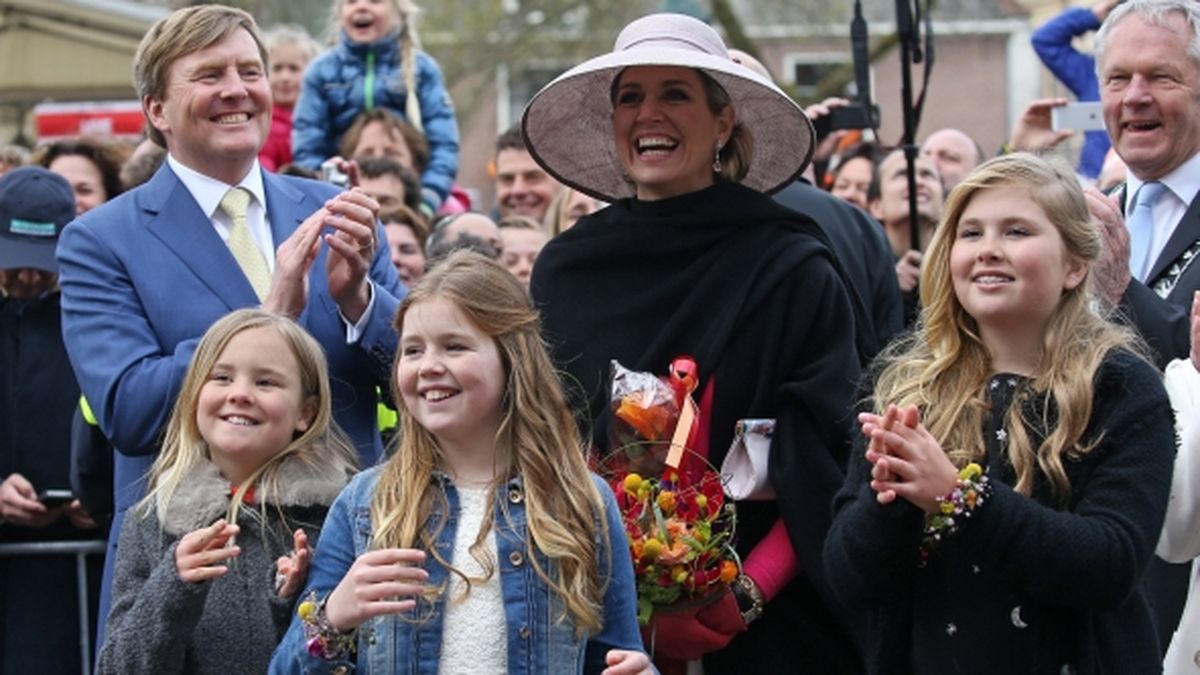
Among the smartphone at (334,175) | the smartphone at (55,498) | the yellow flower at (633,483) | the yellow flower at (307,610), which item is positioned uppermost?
the smartphone at (334,175)

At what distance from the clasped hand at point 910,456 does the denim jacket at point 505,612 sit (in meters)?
0.66

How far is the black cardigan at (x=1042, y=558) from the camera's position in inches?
160

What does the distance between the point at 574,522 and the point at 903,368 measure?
90cm

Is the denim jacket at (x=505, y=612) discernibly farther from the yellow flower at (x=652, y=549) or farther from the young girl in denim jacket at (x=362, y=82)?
the young girl in denim jacket at (x=362, y=82)

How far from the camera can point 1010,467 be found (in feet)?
14.0

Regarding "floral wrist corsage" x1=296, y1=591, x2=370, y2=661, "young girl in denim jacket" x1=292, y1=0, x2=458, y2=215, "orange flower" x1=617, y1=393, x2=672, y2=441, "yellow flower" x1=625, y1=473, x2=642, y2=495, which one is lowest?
"floral wrist corsage" x1=296, y1=591, x2=370, y2=661

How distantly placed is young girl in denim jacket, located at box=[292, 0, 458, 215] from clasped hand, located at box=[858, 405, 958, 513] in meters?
5.75

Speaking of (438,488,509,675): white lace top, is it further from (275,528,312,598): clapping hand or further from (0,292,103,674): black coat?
(0,292,103,674): black coat

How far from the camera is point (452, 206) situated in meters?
10.4

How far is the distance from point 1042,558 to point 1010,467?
0.28 meters

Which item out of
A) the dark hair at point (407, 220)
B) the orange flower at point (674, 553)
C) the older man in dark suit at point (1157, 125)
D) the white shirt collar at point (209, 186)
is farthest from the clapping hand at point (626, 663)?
the dark hair at point (407, 220)

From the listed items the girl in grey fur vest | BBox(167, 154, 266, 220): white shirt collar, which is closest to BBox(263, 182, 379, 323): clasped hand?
the girl in grey fur vest

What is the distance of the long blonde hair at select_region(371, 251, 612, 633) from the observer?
4.25 metres

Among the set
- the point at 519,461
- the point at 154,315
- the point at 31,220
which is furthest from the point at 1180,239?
the point at 31,220
